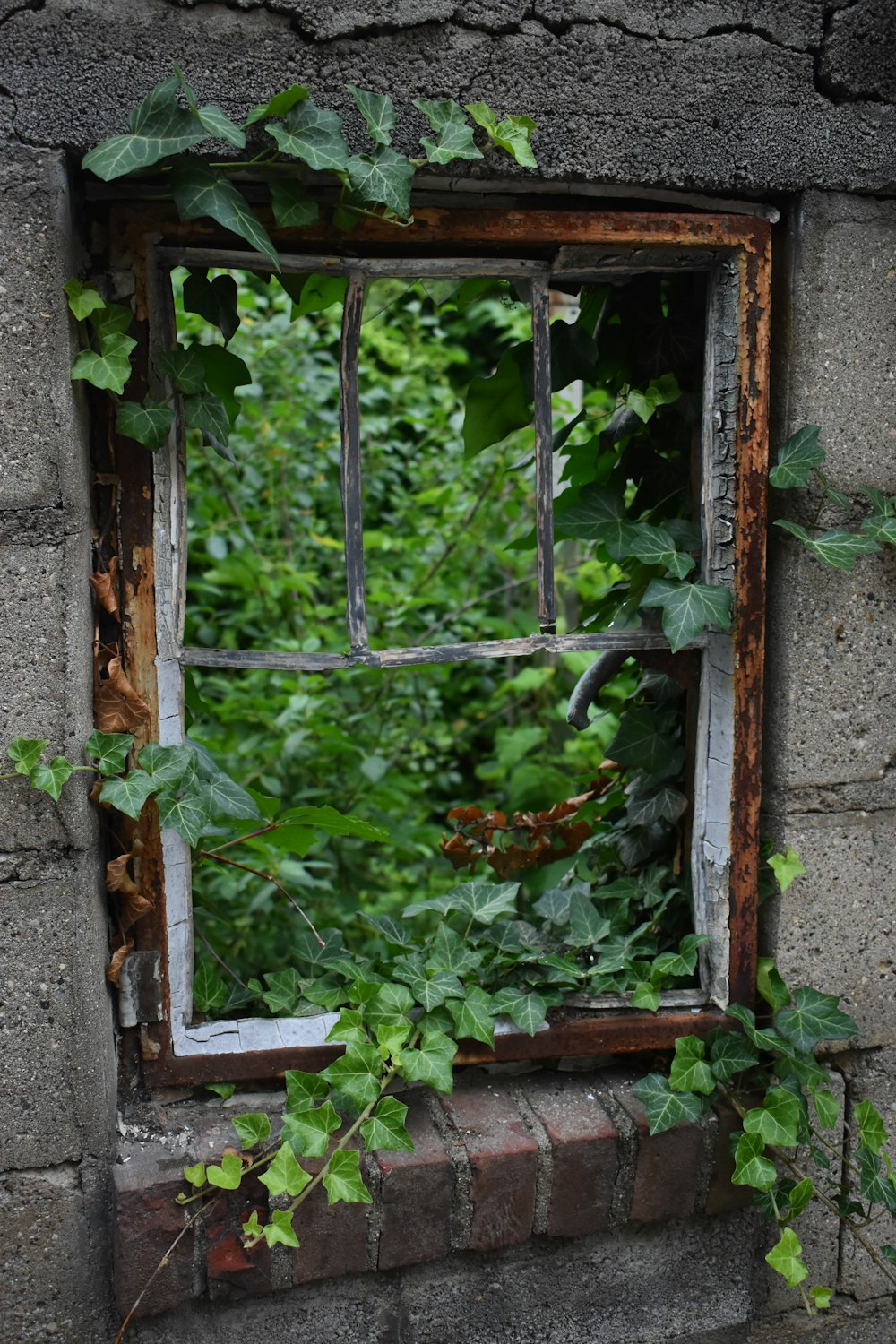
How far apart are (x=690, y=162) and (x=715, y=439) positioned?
436 mm

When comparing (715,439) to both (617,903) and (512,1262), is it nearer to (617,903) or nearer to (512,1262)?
(617,903)

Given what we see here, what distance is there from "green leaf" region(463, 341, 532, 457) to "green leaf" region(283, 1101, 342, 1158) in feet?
3.93

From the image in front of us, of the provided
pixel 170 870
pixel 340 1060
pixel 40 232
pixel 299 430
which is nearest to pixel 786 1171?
pixel 340 1060

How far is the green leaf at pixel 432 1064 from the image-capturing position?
5.32 feet

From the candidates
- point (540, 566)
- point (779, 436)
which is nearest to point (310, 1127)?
point (540, 566)

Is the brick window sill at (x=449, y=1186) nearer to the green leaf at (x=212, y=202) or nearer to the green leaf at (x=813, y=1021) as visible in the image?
the green leaf at (x=813, y=1021)

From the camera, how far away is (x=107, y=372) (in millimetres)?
1482

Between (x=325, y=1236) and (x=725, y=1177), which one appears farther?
(x=725, y=1177)

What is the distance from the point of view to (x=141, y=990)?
1.67 meters

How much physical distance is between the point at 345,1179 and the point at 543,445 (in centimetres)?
120

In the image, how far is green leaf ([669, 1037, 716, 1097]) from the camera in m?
1.78

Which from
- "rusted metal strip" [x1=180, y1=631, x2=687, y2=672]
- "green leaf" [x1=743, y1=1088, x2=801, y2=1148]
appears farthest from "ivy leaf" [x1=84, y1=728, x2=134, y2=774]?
Answer: "green leaf" [x1=743, y1=1088, x2=801, y2=1148]

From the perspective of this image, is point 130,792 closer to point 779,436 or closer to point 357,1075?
point 357,1075

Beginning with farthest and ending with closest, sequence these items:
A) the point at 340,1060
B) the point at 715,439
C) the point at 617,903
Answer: the point at 617,903 < the point at 715,439 < the point at 340,1060
